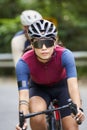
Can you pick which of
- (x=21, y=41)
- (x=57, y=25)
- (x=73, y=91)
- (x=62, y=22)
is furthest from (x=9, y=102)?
(x=73, y=91)

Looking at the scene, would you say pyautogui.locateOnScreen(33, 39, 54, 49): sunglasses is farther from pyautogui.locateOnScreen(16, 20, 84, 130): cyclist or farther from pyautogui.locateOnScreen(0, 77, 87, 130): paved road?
pyautogui.locateOnScreen(0, 77, 87, 130): paved road

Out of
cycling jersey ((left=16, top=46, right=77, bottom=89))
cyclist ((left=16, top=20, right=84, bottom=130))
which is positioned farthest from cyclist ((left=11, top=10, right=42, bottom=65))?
cycling jersey ((left=16, top=46, right=77, bottom=89))

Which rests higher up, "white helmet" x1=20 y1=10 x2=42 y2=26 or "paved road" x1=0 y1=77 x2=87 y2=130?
"white helmet" x1=20 y1=10 x2=42 y2=26

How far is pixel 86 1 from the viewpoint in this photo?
18484mm

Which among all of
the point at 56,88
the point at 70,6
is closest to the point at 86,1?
the point at 70,6

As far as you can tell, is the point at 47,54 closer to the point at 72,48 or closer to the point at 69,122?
the point at 69,122

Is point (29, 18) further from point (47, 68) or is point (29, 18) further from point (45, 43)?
point (45, 43)

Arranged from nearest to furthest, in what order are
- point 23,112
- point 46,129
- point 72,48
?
point 23,112, point 46,129, point 72,48

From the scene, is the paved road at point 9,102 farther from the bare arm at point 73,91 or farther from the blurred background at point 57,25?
the bare arm at point 73,91

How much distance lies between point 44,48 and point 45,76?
517 mm

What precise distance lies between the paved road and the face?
3.85 m

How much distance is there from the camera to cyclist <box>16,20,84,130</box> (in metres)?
6.76

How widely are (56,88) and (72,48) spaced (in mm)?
10719

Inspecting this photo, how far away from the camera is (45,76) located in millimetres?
7129
